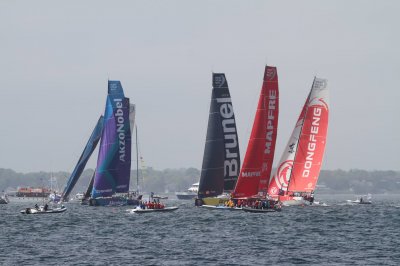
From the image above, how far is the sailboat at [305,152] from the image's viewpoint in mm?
112188

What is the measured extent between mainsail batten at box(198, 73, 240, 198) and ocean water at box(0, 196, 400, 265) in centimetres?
801

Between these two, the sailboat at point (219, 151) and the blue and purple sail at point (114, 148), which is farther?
the blue and purple sail at point (114, 148)

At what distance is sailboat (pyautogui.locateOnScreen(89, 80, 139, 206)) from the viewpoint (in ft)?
383

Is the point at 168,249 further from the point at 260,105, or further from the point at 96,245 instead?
the point at 260,105

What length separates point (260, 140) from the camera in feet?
319

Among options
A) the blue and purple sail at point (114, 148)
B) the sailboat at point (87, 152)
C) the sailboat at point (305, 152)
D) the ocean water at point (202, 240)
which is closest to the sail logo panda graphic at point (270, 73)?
the ocean water at point (202, 240)

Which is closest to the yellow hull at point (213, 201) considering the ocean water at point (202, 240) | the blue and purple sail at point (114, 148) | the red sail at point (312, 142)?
the ocean water at point (202, 240)

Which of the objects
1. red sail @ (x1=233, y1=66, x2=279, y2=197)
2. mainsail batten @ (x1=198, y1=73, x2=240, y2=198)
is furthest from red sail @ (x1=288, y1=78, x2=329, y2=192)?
red sail @ (x1=233, y1=66, x2=279, y2=197)

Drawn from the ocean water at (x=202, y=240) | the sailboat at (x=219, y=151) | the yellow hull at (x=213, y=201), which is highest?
the sailboat at (x=219, y=151)

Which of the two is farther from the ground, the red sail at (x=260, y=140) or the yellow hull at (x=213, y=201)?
the red sail at (x=260, y=140)

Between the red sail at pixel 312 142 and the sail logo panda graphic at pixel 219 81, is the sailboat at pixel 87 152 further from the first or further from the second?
the sail logo panda graphic at pixel 219 81

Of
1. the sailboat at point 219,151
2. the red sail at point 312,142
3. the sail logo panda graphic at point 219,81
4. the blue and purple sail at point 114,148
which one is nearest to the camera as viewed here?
the sailboat at point 219,151

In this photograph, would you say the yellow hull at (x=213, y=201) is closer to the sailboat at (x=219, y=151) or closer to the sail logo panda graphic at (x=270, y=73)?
the sailboat at (x=219, y=151)

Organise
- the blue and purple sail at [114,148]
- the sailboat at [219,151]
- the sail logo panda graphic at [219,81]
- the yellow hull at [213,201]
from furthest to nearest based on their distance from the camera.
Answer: the blue and purple sail at [114,148] → the sail logo panda graphic at [219,81] → the yellow hull at [213,201] → the sailboat at [219,151]
